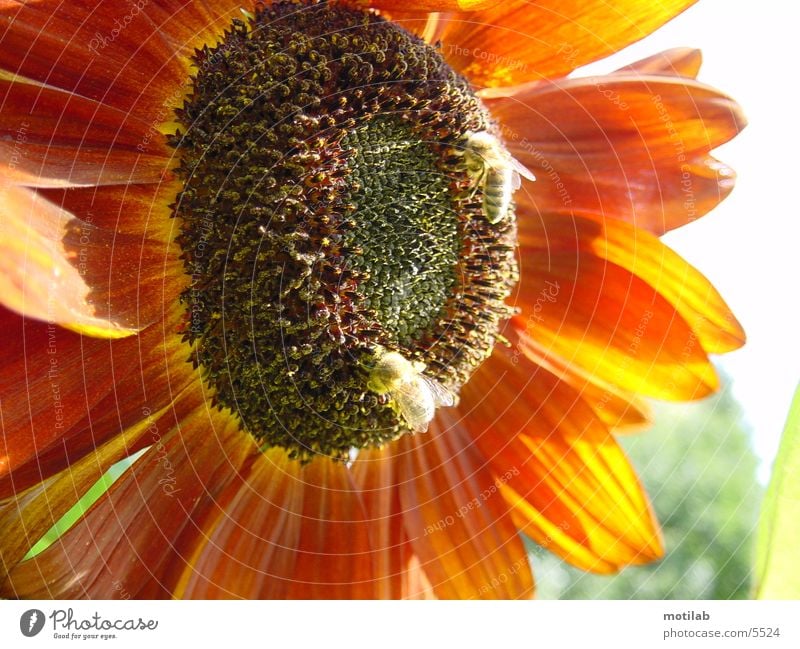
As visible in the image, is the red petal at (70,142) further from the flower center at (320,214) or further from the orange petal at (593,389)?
the orange petal at (593,389)

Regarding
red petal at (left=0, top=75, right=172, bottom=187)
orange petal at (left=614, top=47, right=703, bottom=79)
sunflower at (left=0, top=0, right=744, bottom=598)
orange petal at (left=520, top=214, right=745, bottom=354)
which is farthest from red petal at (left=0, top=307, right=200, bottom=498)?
orange petal at (left=614, top=47, right=703, bottom=79)

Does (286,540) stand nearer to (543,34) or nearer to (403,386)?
(403,386)

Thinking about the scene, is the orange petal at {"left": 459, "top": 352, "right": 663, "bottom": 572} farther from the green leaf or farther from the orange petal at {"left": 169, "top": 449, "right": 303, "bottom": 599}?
the orange petal at {"left": 169, "top": 449, "right": 303, "bottom": 599}

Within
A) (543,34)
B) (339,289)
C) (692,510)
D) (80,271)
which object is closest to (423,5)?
(543,34)

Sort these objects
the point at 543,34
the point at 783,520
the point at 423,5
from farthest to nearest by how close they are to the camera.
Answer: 1. the point at 783,520
2. the point at 543,34
3. the point at 423,5

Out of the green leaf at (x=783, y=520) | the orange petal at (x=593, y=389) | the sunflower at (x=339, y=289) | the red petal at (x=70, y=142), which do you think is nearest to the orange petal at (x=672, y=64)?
the sunflower at (x=339, y=289)
